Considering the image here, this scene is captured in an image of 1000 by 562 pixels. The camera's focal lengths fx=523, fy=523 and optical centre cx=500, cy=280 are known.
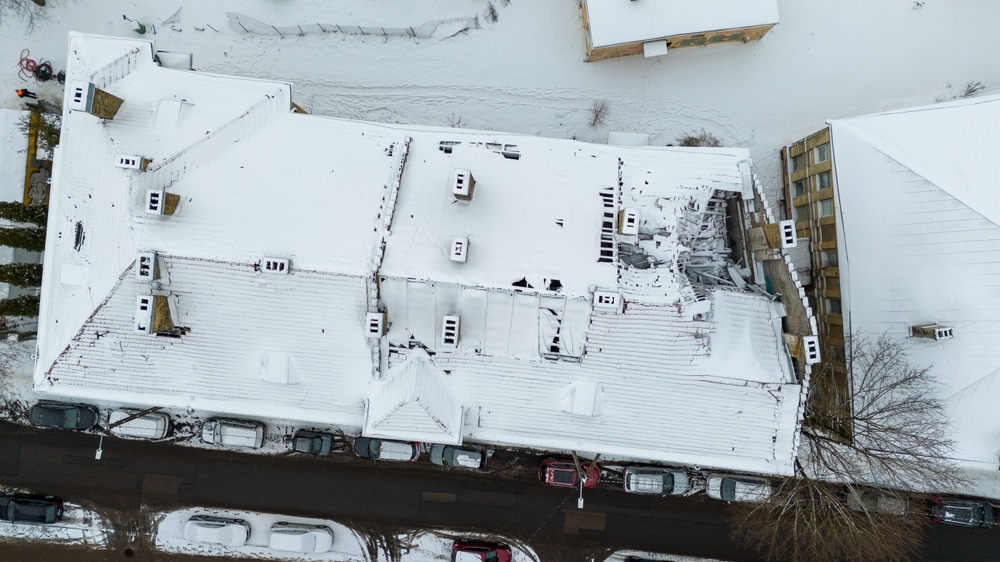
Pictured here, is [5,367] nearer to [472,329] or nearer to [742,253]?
[472,329]

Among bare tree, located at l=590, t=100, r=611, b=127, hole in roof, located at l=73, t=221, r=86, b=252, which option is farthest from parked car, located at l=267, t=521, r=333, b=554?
bare tree, located at l=590, t=100, r=611, b=127

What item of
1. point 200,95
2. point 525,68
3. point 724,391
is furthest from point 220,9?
point 724,391

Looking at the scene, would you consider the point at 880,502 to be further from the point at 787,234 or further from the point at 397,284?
the point at 397,284

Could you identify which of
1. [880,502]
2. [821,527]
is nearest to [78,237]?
[821,527]

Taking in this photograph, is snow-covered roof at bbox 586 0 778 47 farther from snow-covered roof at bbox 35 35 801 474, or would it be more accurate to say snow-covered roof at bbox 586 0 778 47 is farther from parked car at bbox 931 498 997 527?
parked car at bbox 931 498 997 527

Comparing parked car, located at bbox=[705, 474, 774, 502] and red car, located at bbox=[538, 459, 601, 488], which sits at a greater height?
red car, located at bbox=[538, 459, 601, 488]

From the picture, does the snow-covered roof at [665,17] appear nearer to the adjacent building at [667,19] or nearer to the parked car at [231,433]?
the adjacent building at [667,19]

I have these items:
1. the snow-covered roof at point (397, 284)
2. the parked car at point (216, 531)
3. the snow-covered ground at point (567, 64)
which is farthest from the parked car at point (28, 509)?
the snow-covered roof at point (397, 284)

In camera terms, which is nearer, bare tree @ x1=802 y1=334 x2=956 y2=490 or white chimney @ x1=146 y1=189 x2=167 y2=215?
white chimney @ x1=146 y1=189 x2=167 y2=215

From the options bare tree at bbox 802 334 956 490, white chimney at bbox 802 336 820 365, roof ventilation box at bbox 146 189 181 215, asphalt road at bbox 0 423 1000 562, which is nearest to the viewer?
roof ventilation box at bbox 146 189 181 215
